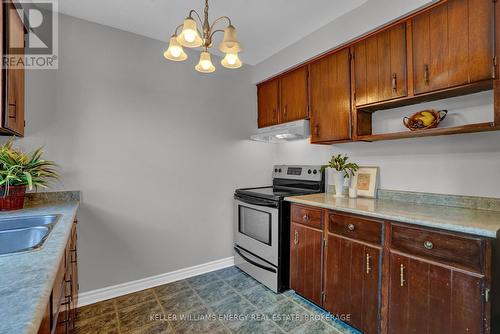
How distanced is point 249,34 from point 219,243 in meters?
2.31

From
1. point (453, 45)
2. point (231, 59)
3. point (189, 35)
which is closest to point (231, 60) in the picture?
point (231, 59)

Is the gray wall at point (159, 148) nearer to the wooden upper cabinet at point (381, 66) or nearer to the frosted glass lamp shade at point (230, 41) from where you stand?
the wooden upper cabinet at point (381, 66)

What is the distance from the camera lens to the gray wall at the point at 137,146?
2.09 meters

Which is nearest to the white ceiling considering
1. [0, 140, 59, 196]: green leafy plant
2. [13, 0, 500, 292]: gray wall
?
[13, 0, 500, 292]: gray wall

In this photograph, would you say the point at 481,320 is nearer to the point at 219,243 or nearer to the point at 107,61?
the point at 219,243

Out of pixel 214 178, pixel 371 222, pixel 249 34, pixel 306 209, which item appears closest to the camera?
pixel 371 222

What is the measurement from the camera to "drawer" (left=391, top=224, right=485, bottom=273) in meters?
1.23

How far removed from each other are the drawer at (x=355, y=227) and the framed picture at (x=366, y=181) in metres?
0.56

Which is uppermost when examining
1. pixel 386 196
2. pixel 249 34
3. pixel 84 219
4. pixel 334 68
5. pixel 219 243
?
pixel 249 34

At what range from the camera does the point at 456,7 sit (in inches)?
60.6

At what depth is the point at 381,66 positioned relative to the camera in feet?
6.32

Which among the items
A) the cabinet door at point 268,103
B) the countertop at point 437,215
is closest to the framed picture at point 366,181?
the countertop at point 437,215

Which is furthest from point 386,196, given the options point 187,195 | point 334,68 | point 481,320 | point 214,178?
point 187,195

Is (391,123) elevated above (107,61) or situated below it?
below
